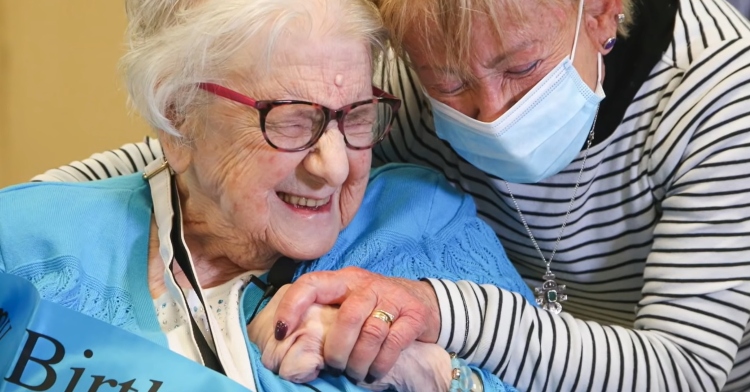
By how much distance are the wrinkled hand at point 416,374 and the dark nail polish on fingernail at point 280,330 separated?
0.45 feet

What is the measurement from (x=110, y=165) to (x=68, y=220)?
1.36 ft

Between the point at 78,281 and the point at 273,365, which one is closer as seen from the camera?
the point at 273,365

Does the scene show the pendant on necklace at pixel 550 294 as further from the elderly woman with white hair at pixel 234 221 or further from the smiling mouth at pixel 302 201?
the smiling mouth at pixel 302 201

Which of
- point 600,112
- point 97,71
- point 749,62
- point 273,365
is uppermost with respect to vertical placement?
point 749,62

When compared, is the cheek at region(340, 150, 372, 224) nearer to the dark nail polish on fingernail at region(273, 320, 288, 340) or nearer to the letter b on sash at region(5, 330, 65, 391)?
the dark nail polish on fingernail at region(273, 320, 288, 340)

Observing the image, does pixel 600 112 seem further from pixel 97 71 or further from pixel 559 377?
pixel 97 71

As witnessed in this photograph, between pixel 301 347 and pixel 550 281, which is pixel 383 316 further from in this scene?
pixel 550 281

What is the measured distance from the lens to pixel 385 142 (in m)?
1.73

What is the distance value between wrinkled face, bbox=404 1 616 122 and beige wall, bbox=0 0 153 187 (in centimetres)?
159

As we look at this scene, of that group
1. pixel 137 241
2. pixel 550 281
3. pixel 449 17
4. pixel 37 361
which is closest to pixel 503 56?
pixel 449 17

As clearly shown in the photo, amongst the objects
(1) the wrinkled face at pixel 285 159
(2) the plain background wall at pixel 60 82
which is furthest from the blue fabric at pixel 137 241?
(2) the plain background wall at pixel 60 82

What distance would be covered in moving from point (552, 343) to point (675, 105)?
0.47m

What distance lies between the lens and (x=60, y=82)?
9.02 feet

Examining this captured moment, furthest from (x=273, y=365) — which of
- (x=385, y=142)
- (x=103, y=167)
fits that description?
(x=103, y=167)
